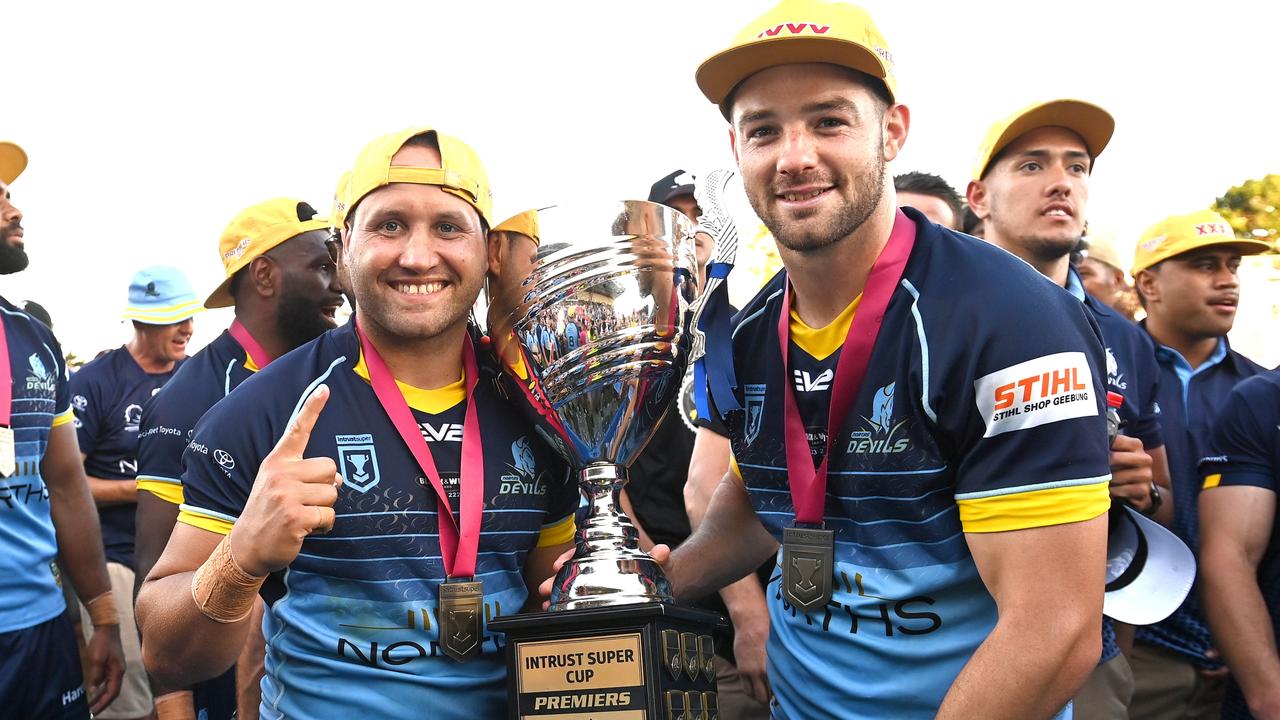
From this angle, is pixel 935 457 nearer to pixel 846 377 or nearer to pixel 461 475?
pixel 846 377

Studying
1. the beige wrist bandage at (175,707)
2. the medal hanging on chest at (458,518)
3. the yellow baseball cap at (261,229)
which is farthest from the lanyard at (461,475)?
the yellow baseball cap at (261,229)

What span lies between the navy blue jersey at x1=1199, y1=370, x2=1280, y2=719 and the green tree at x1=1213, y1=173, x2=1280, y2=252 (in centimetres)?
996

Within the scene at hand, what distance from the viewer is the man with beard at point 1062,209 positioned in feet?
12.7

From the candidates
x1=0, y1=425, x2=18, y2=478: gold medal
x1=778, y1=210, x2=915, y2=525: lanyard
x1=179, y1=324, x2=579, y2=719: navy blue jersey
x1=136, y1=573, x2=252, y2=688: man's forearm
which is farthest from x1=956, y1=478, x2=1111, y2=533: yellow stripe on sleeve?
x1=0, y1=425, x2=18, y2=478: gold medal

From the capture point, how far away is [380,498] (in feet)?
8.73

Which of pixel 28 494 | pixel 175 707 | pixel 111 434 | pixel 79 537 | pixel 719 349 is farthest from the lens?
pixel 111 434

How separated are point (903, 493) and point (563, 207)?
3.22ft

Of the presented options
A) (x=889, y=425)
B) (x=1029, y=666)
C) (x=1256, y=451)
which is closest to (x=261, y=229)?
(x=889, y=425)

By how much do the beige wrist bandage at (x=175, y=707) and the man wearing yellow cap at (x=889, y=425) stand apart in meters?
2.09

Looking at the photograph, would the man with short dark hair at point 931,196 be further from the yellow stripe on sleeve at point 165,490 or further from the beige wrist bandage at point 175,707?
the beige wrist bandage at point 175,707

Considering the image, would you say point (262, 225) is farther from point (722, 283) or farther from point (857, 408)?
point (857, 408)

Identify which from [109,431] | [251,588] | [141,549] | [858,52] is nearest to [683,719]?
[251,588]

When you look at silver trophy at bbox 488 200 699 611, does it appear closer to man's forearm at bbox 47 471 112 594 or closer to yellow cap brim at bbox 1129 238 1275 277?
man's forearm at bbox 47 471 112 594

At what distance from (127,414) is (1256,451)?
19.5 feet
